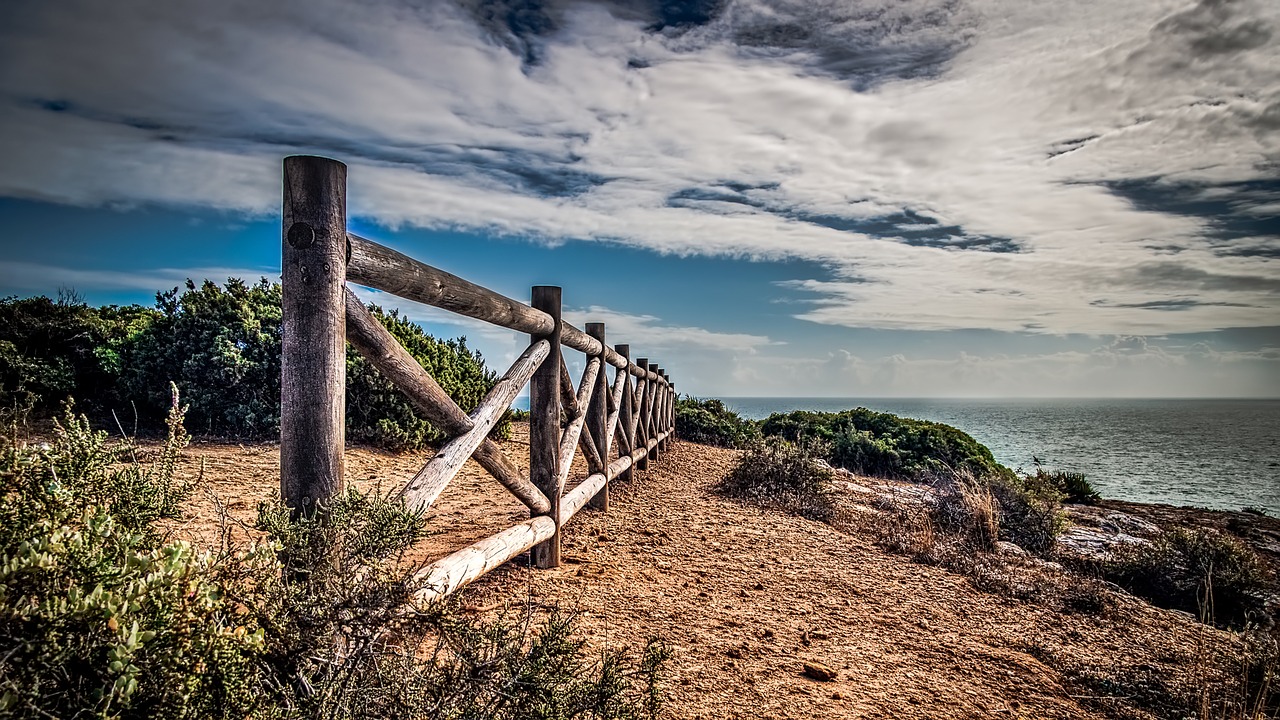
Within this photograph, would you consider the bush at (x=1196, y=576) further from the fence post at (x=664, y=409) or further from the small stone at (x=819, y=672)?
the fence post at (x=664, y=409)

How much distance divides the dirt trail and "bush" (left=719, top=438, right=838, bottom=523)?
96cm

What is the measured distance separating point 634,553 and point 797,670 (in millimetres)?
2094

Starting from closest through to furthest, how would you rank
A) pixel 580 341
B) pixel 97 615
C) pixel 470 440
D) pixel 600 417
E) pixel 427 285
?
pixel 97 615
pixel 427 285
pixel 470 440
pixel 580 341
pixel 600 417

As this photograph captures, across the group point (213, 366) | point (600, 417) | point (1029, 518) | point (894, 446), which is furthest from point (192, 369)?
point (894, 446)

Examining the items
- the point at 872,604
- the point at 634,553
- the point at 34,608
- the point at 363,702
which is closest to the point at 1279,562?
the point at 872,604

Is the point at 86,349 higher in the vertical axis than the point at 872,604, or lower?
higher

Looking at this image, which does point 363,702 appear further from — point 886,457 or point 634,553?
point 886,457

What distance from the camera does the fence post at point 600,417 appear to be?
6953mm

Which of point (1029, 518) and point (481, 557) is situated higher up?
point (481, 557)

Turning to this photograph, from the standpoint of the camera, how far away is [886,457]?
49.5ft

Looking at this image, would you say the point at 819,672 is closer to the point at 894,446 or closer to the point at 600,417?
the point at 600,417

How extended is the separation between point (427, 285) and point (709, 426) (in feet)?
47.1

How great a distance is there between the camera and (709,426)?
672 inches

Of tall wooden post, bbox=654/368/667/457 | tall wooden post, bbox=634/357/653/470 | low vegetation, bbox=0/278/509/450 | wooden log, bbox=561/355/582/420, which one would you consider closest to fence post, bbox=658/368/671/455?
tall wooden post, bbox=654/368/667/457
